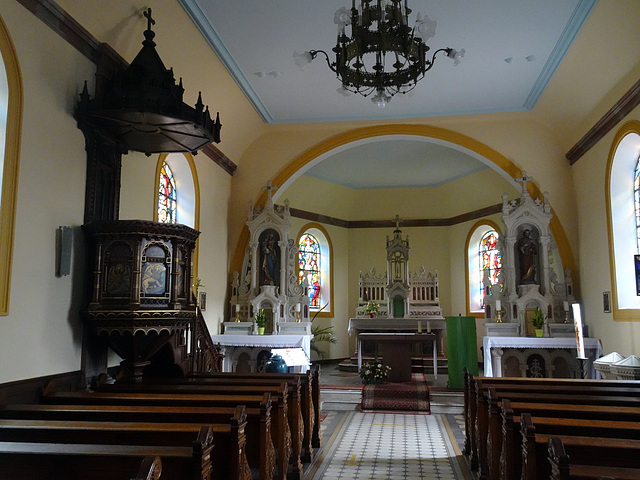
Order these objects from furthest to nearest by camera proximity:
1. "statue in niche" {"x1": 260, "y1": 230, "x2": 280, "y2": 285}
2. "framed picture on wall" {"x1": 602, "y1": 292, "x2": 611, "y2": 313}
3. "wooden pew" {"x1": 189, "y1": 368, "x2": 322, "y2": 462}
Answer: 1. "statue in niche" {"x1": 260, "y1": 230, "x2": 280, "y2": 285}
2. "framed picture on wall" {"x1": 602, "y1": 292, "x2": 611, "y2": 313}
3. "wooden pew" {"x1": 189, "y1": 368, "x2": 322, "y2": 462}

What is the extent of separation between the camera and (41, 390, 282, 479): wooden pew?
4.05 m

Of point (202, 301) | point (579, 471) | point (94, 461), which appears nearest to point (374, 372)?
point (202, 301)

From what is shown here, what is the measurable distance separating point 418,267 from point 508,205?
5.85 m

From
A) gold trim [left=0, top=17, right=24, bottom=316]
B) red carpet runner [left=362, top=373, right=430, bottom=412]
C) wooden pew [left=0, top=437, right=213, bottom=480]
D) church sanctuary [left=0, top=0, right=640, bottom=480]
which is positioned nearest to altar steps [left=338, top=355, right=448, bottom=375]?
church sanctuary [left=0, top=0, right=640, bottom=480]

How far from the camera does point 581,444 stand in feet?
10.2

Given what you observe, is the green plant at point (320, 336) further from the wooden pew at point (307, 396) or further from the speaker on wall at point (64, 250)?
the speaker on wall at point (64, 250)

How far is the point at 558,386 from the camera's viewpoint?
5.65 meters

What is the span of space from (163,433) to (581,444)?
97.6 inches

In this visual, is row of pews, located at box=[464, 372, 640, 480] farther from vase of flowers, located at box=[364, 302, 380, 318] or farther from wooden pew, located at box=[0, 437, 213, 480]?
vase of flowers, located at box=[364, 302, 380, 318]

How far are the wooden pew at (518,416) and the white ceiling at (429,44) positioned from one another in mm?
5345

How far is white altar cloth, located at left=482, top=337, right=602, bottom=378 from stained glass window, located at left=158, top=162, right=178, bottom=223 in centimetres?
585

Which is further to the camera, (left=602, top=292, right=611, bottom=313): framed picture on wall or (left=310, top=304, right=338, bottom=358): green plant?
(left=310, top=304, right=338, bottom=358): green plant


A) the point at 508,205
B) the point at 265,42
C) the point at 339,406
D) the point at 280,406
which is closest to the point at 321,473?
the point at 280,406

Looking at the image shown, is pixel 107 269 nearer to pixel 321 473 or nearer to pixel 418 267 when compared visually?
pixel 321 473
